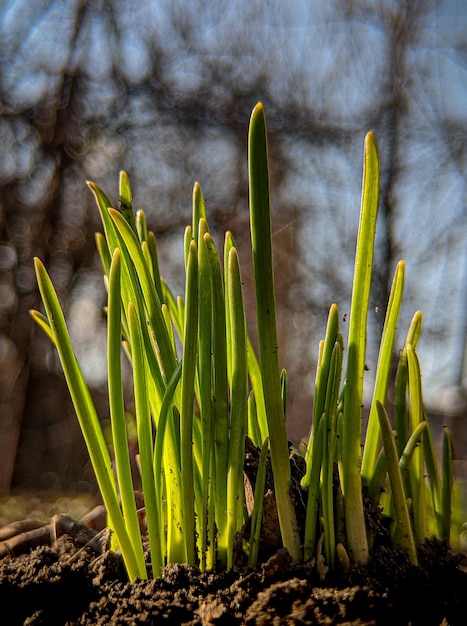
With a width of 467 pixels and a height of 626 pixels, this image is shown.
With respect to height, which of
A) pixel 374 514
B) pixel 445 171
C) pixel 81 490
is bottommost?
pixel 81 490

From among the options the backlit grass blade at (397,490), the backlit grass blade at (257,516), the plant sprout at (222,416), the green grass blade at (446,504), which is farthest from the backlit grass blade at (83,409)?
the green grass blade at (446,504)

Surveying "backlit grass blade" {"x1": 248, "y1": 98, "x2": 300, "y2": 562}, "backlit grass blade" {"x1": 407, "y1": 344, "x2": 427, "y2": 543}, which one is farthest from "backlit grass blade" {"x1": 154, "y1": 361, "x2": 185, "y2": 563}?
"backlit grass blade" {"x1": 407, "y1": 344, "x2": 427, "y2": 543}

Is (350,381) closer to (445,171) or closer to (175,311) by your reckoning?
(175,311)

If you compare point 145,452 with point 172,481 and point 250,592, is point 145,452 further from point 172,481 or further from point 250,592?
point 250,592

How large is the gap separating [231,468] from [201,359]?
4.1 inches

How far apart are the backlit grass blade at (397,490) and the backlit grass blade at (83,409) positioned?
0.25 meters

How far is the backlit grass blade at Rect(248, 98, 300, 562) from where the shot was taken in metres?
0.41

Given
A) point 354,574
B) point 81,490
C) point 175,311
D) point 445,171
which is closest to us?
point 354,574

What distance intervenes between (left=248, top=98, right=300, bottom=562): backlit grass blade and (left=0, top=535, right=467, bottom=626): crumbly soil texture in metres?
0.05

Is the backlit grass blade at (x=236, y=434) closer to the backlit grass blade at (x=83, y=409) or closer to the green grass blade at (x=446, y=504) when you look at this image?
the backlit grass blade at (x=83, y=409)

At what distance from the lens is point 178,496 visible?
1.81ft

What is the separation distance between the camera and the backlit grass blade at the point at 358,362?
0.47 m

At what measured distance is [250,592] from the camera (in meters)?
0.46

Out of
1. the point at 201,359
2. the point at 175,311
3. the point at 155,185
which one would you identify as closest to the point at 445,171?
the point at 155,185
